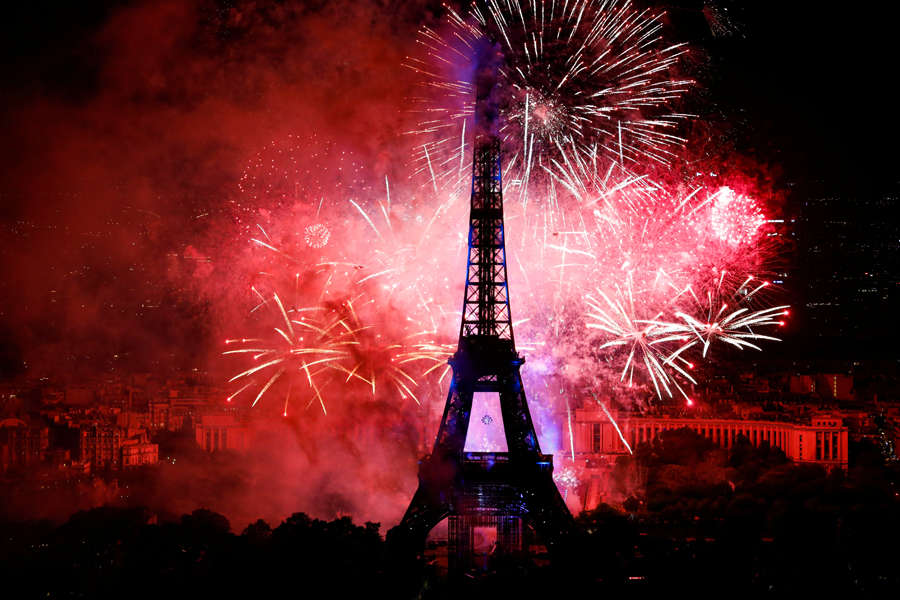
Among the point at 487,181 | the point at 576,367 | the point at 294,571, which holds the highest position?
the point at 487,181

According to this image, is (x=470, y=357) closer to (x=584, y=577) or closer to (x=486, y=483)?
(x=486, y=483)

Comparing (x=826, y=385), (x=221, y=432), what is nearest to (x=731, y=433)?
(x=826, y=385)

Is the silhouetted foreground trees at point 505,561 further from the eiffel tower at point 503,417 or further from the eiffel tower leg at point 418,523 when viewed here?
the eiffel tower at point 503,417

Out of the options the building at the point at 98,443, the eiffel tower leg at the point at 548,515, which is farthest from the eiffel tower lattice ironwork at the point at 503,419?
the building at the point at 98,443

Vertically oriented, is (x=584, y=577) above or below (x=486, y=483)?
below

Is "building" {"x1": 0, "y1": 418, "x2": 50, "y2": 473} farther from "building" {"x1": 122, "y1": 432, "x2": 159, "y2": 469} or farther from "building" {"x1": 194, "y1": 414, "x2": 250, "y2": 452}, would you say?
"building" {"x1": 194, "y1": 414, "x2": 250, "y2": 452}

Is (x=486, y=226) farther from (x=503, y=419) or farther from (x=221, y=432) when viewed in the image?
(x=221, y=432)

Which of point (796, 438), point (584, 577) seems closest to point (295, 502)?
point (584, 577)
